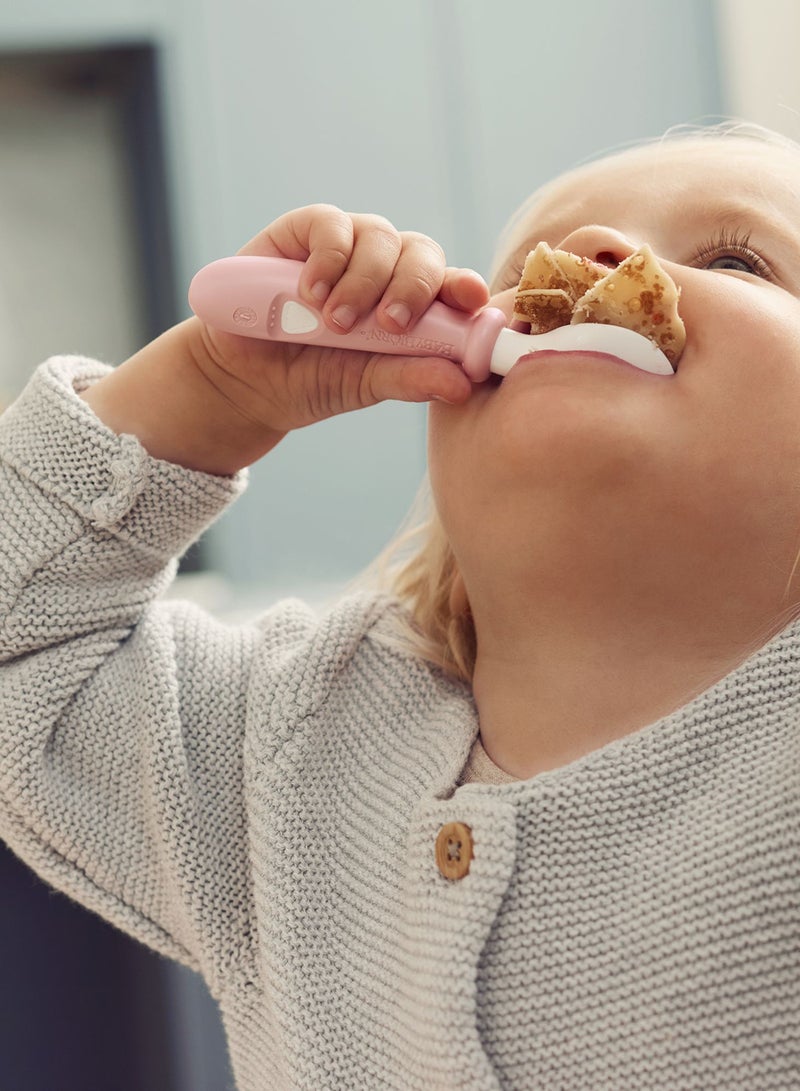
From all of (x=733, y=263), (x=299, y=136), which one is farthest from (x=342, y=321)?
(x=299, y=136)

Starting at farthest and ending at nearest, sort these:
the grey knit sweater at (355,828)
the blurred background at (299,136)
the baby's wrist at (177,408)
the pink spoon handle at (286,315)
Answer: the blurred background at (299,136), the baby's wrist at (177,408), the pink spoon handle at (286,315), the grey knit sweater at (355,828)

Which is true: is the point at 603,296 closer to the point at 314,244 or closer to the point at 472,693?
the point at 314,244

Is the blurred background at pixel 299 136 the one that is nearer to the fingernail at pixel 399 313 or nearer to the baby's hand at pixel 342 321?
the baby's hand at pixel 342 321

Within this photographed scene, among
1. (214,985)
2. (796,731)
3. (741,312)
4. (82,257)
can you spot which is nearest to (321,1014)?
(214,985)

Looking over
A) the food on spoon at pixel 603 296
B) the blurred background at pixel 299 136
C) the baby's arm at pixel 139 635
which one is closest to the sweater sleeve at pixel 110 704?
the baby's arm at pixel 139 635

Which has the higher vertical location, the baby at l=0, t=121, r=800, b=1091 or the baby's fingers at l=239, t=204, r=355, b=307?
the baby's fingers at l=239, t=204, r=355, b=307

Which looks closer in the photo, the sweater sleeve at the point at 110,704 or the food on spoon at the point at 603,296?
the food on spoon at the point at 603,296

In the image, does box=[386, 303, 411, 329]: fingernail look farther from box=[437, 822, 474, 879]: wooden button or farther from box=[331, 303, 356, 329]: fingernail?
box=[437, 822, 474, 879]: wooden button

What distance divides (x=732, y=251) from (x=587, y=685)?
298mm

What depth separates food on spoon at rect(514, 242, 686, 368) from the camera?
1.97ft

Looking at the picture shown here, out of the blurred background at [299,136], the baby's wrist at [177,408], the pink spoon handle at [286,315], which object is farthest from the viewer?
the blurred background at [299,136]

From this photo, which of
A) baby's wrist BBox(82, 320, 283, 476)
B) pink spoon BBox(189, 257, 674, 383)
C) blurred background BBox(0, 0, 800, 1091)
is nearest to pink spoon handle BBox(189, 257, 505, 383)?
pink spoon BBox(189, 257, 674, 383)

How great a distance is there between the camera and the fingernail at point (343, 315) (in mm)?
650

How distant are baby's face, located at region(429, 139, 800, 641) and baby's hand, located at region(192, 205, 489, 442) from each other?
0.05 meters
